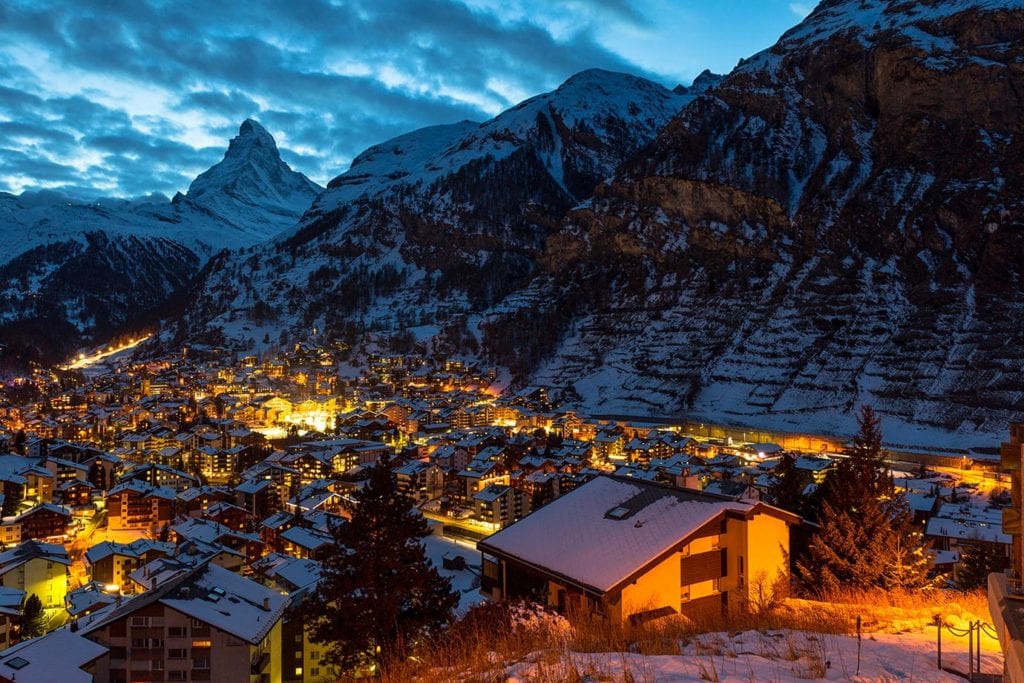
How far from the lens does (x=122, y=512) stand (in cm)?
4322

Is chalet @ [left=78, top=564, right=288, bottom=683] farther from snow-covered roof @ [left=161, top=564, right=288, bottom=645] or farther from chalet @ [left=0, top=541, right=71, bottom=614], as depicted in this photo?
chalet @ [left=0, top=541, right=71, bottom=614]

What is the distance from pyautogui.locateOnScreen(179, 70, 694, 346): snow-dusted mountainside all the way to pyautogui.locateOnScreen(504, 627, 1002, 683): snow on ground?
98.4m

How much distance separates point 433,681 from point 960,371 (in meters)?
59.2

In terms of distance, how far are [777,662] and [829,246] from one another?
72.3 meters

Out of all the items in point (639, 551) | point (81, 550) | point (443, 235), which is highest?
point (443, 235)

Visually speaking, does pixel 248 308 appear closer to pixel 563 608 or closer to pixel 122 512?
pixel 122 512

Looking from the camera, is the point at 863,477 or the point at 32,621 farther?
the point at 32,621

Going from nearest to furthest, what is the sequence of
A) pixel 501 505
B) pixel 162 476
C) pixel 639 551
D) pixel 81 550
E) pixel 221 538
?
pixel 639 551, pixel 221 538, pixel 81 550, pixel 501 505, pixel 162 476

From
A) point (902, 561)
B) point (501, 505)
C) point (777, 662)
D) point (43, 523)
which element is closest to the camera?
point (777, 662)

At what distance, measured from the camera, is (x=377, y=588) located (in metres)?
11.4

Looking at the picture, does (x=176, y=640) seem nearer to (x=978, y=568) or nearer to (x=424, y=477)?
(x=978, y=568)

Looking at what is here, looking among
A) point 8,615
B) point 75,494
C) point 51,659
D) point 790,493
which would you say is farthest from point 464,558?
point 75,494

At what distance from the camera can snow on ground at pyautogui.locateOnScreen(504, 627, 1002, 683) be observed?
14.7ft

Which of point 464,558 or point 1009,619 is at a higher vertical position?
point 1009,619
